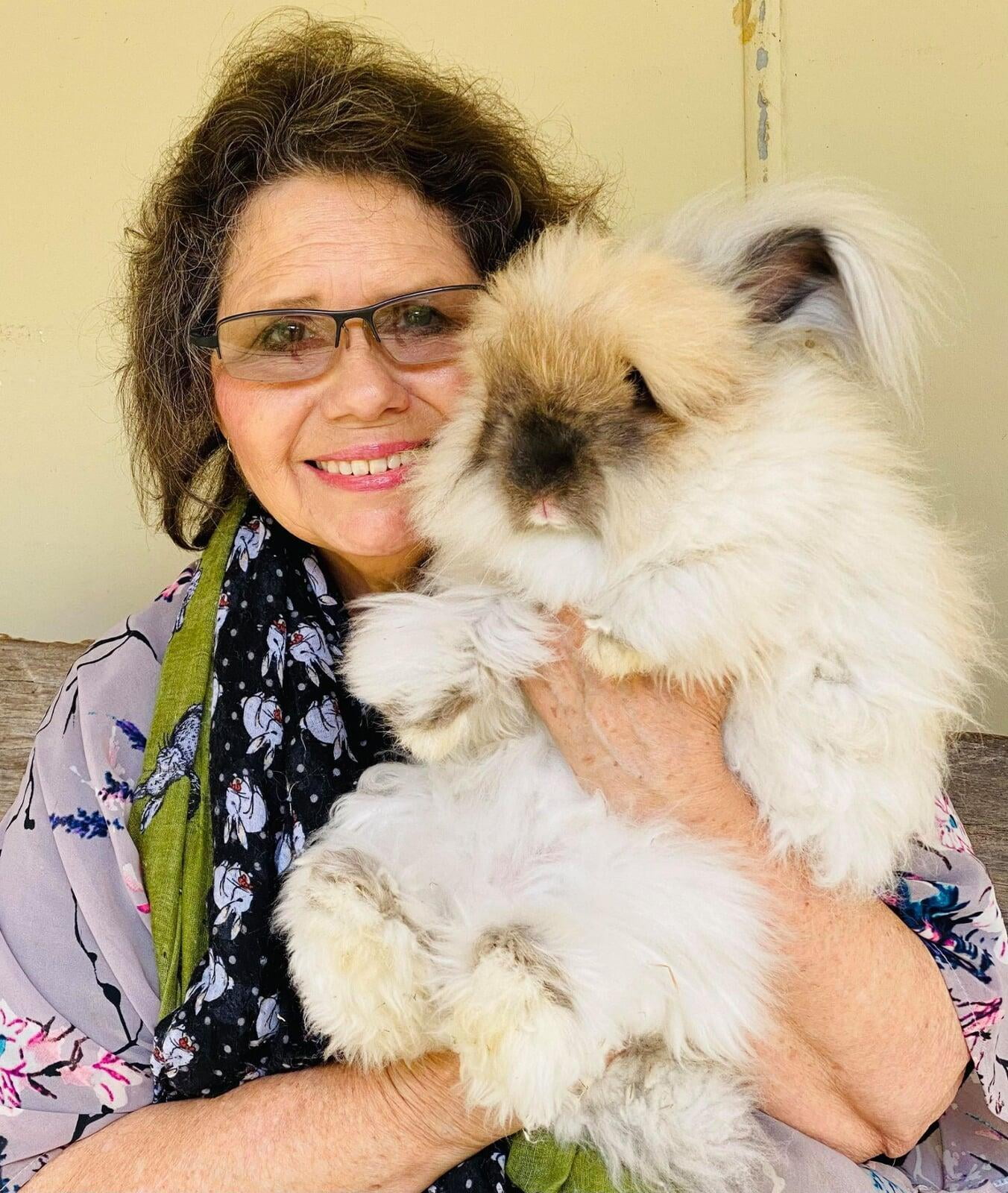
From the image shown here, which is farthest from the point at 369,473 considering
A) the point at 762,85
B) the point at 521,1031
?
the point at 762,85

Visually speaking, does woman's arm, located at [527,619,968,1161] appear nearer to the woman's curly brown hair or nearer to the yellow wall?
the woman's curly brown hair

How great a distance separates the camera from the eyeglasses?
1.52 meters

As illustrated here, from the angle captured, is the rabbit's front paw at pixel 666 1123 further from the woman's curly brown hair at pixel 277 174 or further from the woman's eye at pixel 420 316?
the woman's curly brown hair at pixel 277 174

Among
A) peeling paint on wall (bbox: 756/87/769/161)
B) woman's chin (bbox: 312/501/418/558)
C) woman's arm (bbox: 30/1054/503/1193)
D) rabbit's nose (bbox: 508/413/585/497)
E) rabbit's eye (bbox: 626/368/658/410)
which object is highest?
peeling paint on wall (bbox: 756/87/769/161)

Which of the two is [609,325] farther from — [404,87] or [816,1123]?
[816,1123]

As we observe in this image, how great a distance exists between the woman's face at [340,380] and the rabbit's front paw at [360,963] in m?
0.55

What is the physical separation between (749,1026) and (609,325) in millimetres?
788

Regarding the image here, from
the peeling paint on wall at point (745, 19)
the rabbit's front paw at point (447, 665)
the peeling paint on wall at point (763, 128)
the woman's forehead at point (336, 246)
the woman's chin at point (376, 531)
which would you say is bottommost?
the rabbit's front paw at point (447, 665)

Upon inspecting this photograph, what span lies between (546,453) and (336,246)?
0.61 meters

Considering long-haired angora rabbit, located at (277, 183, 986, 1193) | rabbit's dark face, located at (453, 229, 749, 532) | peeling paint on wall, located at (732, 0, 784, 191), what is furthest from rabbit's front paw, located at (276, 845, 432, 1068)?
peeling paint on wall, located at (732, 0, 784, 191)

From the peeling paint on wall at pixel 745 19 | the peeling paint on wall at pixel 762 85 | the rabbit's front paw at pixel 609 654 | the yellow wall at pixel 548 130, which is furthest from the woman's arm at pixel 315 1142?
the peeling paint on wall at pixel 745 19

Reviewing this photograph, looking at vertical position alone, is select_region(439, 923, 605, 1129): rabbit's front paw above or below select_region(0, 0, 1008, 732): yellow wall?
below

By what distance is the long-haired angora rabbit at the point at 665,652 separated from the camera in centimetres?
115

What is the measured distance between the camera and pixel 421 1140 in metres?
1.28
